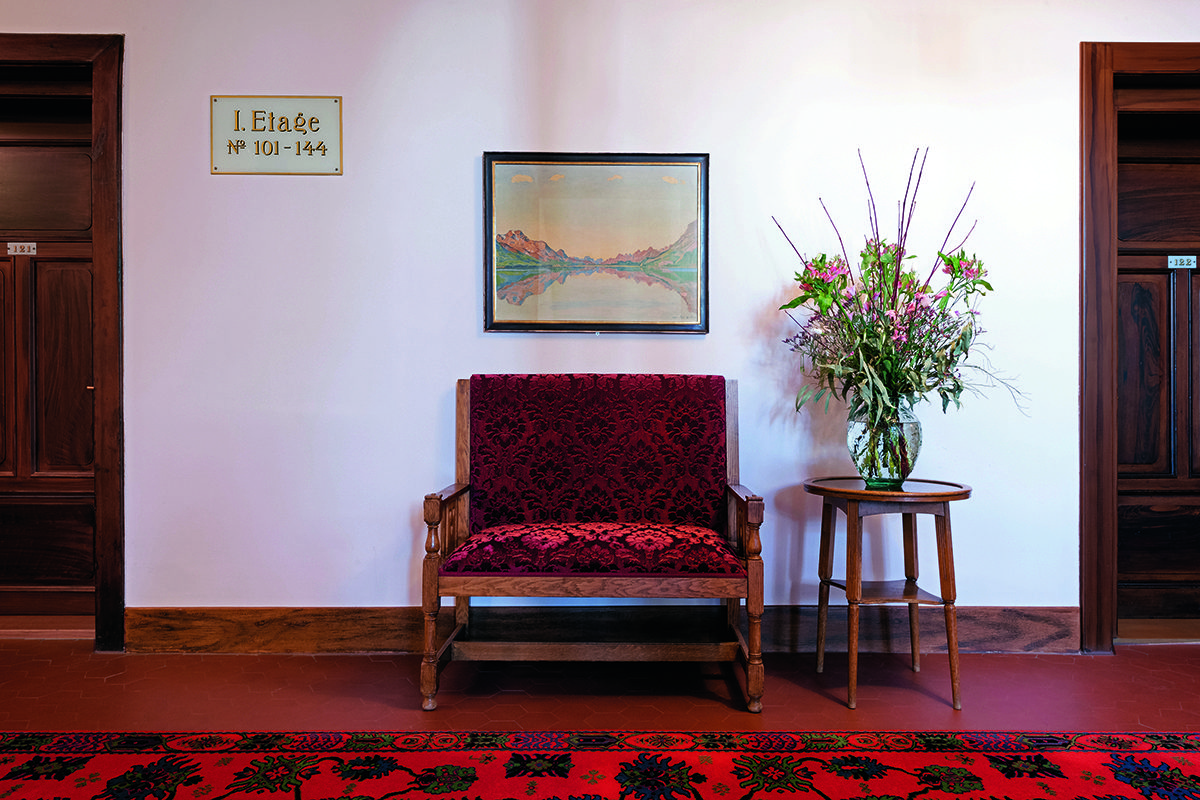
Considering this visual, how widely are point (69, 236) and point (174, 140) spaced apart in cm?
94

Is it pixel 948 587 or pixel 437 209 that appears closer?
pixel 948 587

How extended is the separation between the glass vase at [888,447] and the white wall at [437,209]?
58cm

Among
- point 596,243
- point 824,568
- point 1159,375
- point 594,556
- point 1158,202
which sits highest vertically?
point 1158,202

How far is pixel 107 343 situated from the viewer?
305 cm

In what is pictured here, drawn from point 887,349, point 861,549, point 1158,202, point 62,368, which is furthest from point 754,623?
point 62,368

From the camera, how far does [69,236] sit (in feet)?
11.4

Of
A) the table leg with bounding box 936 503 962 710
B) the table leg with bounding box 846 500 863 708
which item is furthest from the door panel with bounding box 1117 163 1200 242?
the table leg with bounding box 846 500 863 708

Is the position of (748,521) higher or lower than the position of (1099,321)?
lower

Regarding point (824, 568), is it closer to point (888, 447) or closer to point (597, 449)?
point (888, 447)

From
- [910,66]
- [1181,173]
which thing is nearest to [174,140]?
[910,66]

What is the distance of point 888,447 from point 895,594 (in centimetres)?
55

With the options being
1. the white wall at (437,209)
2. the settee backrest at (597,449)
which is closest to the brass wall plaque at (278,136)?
the white wall at (437,209)

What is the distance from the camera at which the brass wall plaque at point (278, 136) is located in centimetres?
307

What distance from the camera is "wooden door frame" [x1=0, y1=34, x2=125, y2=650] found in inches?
120
